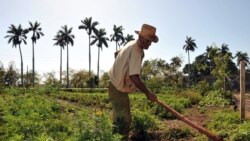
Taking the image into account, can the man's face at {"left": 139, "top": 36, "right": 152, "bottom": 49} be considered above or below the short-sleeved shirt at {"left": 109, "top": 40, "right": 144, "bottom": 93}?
above

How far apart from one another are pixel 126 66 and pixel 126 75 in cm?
15

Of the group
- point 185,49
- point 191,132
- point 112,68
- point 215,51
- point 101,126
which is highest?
point 185,49

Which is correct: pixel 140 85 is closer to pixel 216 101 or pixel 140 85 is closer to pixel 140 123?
pixel 140 123

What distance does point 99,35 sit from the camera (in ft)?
230

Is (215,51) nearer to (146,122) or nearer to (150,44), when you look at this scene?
(146,122)

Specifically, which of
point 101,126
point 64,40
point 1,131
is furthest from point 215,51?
point 64,40

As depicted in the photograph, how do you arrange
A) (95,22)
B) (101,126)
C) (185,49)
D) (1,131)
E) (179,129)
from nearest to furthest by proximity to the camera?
(101,126)
(1,131)
(179,129)
(95,22)
(185,49)

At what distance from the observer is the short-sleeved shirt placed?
500 centimetres

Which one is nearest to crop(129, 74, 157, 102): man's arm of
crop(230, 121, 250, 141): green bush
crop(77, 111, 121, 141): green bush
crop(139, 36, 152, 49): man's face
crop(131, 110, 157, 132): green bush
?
crop(139, 36, 152, 49): man's face

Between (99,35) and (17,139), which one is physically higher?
(99,35)

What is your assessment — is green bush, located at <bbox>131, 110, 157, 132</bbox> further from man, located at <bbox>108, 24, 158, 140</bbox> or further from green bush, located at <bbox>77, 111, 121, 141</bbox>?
green bush, located at <bbox>77, 111, 121, 141</bbox>

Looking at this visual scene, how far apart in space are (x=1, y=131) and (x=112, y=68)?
2.57 m

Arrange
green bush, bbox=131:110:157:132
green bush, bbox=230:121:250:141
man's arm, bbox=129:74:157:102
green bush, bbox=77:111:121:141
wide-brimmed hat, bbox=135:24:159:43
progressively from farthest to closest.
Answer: green bush, bbox=131:110:157:132
green bush, bbox=230:121:250:141
wide-brimmed hat, bbox=135:24:159:43
man's arm, bbox=129:74:157:102
green bush, bbox=77:111:121:141

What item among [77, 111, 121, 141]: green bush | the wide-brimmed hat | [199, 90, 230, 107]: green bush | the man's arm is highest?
the wide-brimmed hat
